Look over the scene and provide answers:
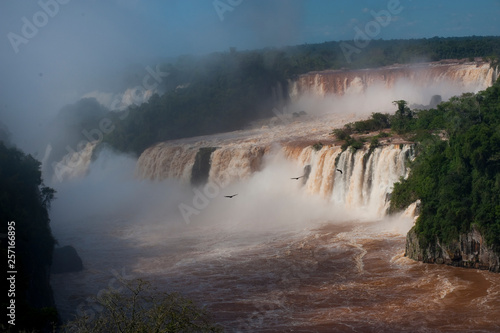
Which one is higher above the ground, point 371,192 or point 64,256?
point 371,192

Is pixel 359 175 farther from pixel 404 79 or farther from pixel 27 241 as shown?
pixel 404 79

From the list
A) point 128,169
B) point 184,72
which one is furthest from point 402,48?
point 128,169

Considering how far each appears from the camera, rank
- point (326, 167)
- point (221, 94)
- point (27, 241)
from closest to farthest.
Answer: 1. point (27, 241)
2. point (326, 167)
3. point (221, 94)

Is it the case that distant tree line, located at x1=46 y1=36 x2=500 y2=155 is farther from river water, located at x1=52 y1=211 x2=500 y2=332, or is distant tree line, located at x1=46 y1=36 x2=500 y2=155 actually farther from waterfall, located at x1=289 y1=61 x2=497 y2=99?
river water, located at x1=52 y1=211 x2=500 y2=332

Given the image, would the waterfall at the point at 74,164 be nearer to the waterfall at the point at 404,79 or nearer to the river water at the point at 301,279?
the waterfall at the point at 404,79

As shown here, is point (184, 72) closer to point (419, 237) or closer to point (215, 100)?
point (215, 100)

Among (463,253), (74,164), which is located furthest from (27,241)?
(74,164)

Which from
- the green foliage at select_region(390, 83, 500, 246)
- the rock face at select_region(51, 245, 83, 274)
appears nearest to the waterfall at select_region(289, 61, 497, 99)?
the green foliage at select_region(390, 83, 500, 246)
